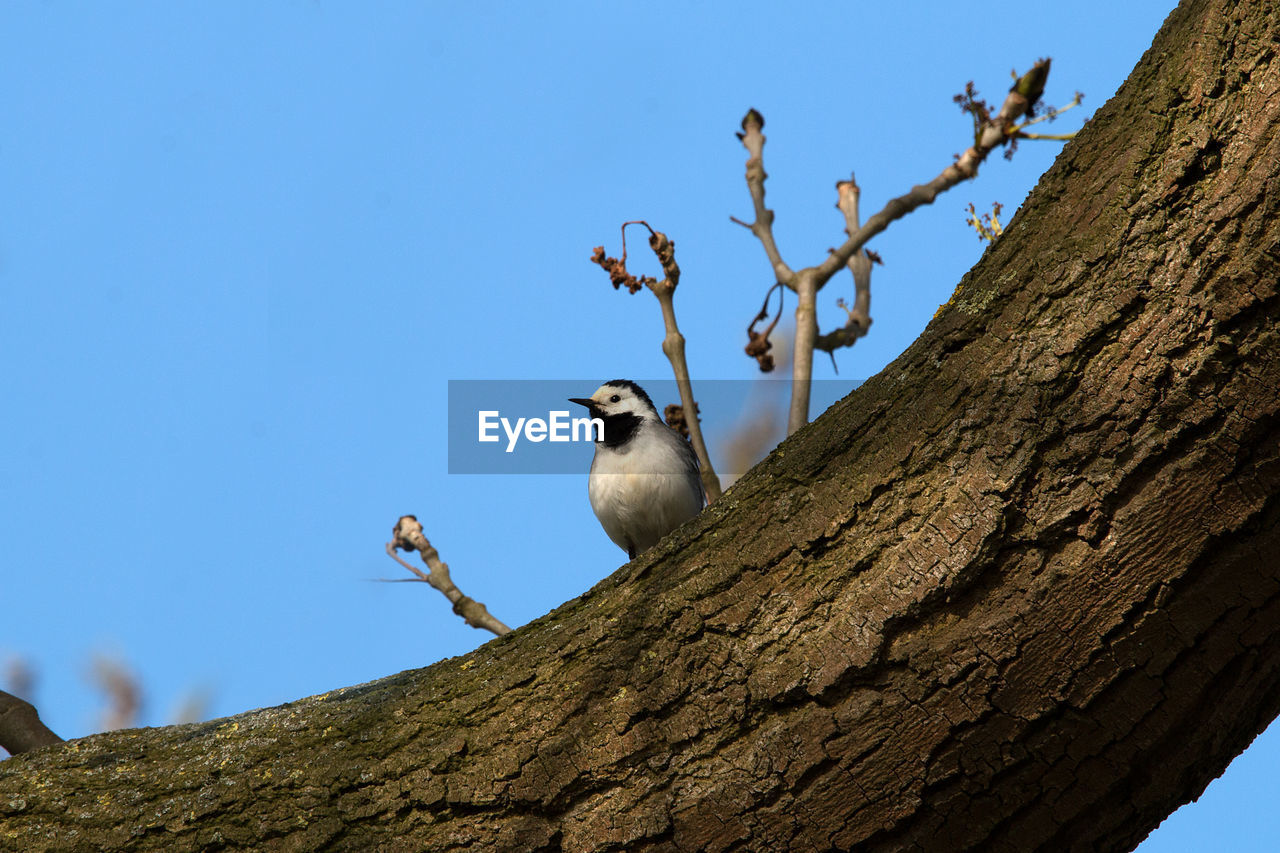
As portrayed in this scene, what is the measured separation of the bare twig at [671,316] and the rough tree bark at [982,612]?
1.85m

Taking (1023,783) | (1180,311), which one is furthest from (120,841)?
(1180,311)

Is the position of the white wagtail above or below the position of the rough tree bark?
above

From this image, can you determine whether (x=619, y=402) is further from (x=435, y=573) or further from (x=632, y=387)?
(x=435, y=573)

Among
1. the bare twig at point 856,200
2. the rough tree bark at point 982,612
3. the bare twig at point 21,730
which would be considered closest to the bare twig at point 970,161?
the bare twig at point 856,200

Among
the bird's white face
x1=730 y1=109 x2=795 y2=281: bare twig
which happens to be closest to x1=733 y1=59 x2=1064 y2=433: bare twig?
x1=730 y1=109 x2=795 y2=281: bare twig

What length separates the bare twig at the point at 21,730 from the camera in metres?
3.32

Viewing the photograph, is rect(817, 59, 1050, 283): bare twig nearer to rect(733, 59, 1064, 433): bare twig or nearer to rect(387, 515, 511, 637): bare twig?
rect(733, 59, 1064, 433): bare twig

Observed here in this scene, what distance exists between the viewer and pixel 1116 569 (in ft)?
7.33

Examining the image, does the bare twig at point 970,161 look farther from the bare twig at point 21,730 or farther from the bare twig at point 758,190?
the bare twig at point 21,730

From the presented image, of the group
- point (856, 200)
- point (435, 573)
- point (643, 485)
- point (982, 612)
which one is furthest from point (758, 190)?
point (982, 612)

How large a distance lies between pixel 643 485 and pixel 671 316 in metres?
1.55

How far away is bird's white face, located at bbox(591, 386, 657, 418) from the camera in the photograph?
271 inches

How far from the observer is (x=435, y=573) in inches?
198

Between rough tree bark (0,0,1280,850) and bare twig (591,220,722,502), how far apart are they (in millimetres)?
1850
